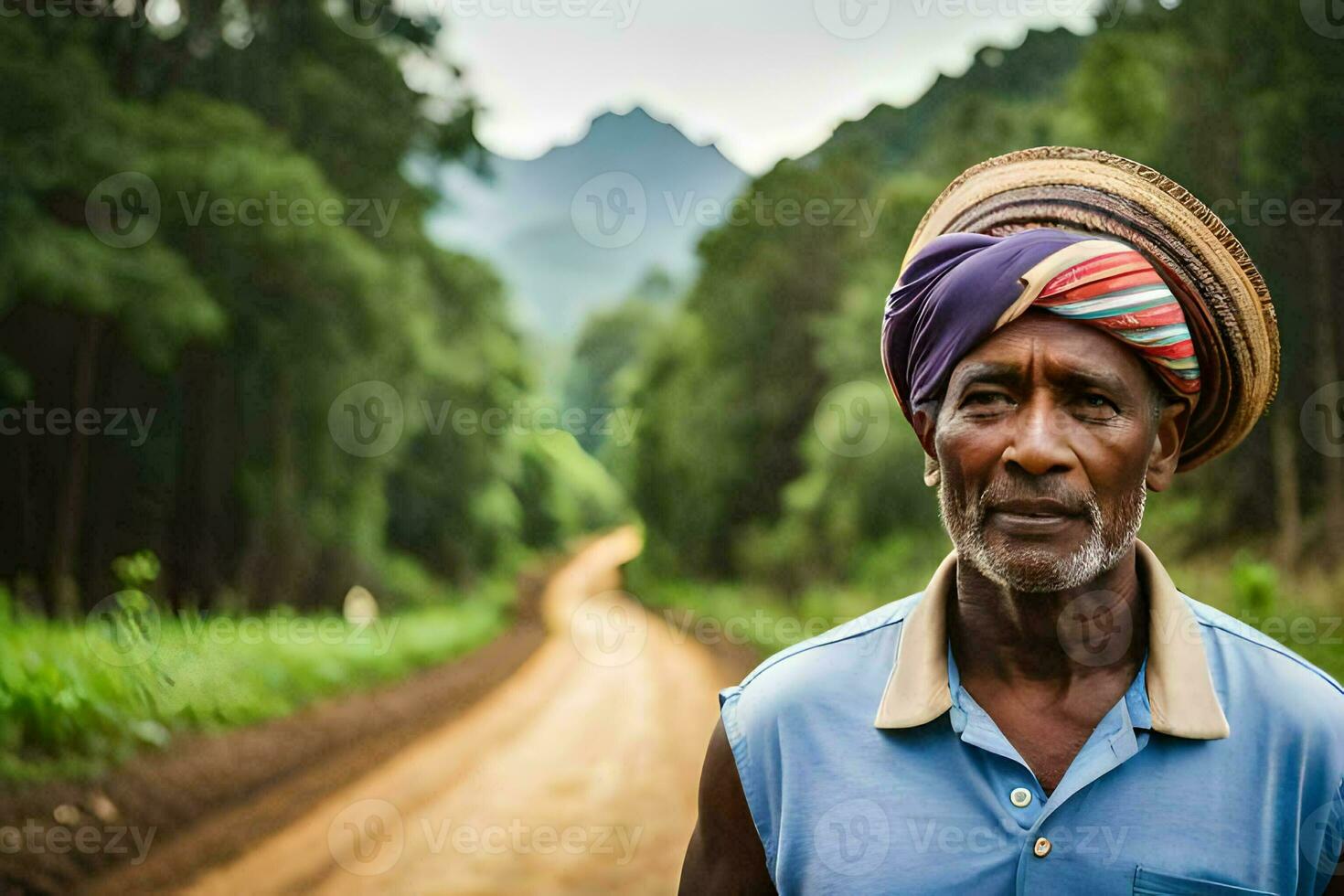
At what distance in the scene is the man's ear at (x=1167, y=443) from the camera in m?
1.95

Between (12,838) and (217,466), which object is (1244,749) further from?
(217,466)

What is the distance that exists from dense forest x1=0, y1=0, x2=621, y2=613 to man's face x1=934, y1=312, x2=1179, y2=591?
9.52m

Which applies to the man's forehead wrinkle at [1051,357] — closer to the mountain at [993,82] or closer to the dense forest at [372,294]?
the dense forest at [372,294]

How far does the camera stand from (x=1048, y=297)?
181 centimetres

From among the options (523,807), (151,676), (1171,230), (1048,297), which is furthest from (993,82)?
(1048,297)

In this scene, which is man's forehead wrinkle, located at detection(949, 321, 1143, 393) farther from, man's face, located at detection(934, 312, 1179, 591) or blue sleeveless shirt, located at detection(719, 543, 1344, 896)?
blue sleeveless shirt, located at detection(719, 543, 1344, 896)

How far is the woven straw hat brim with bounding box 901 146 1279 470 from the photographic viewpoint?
1.90 meters

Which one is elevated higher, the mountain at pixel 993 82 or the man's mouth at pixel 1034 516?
the mountain at pixel 993 82

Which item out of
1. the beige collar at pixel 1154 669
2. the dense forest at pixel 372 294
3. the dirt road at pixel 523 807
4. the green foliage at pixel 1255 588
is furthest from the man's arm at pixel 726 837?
the dense forest at pixel 372 294

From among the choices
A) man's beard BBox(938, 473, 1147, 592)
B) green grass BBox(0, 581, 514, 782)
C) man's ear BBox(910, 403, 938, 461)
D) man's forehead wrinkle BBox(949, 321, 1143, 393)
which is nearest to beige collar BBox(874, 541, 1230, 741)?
man's beard BBox(938, 473, 1147, 592)

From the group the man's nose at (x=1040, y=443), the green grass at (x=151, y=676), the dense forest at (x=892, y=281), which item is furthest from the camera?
the dense forest at (x=892, y=281)

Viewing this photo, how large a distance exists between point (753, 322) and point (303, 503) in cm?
1084

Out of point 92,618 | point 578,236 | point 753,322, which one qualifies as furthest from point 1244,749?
point 753,322

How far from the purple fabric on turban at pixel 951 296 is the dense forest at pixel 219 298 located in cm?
929
